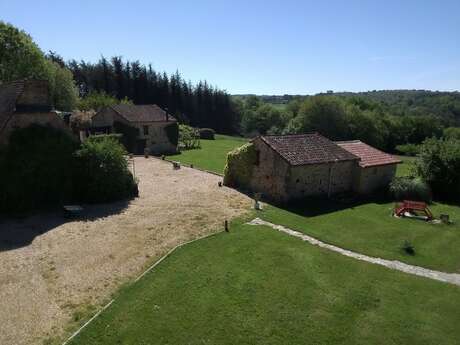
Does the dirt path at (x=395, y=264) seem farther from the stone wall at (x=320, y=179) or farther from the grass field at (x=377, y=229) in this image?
the stone wall at (x=320, y=179)

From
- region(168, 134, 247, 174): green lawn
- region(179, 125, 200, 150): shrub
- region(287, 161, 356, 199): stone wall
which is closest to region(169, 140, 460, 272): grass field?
region(287, 161, 356, 199): stone wall

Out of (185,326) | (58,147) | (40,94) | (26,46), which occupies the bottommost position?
(185,326)

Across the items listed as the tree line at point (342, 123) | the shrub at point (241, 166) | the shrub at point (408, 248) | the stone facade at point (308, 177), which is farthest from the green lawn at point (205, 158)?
the tree line at point (342, 123)

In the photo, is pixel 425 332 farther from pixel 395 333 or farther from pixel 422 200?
pixel 422 200

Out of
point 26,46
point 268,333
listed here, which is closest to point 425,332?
point 268,333

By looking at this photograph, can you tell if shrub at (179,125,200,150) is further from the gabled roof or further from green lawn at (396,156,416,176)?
the gabled roof
